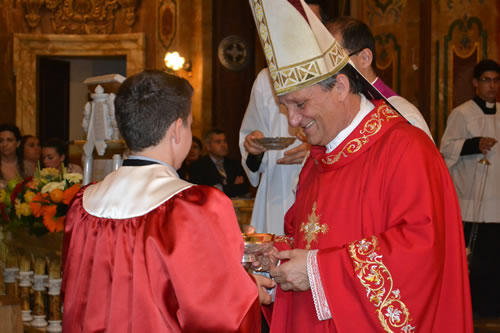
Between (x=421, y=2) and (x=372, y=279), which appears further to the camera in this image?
(x=421, y=2)

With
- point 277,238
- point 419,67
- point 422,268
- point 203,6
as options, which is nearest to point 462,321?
point 422,268

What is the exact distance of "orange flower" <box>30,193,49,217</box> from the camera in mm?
4289

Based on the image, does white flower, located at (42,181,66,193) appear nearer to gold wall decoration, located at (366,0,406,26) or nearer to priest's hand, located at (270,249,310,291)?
priest's hand, located at (270,249,310,291)

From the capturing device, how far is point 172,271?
1.97 m

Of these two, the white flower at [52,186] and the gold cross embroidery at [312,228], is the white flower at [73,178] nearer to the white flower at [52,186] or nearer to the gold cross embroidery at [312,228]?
the white flower at [52,186]

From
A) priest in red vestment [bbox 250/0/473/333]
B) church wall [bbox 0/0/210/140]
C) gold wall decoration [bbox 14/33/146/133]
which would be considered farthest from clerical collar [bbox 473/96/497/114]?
gold wall decoration [bbox 14/33/146/133]

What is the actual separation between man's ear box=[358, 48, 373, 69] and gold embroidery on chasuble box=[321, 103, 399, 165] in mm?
425

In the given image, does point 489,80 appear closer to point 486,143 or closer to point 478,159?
point 486,143

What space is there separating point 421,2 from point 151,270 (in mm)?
8019

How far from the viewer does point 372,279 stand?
207 cm

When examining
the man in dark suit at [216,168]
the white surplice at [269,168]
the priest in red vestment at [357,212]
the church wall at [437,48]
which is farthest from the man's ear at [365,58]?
the church wall at [437,48]

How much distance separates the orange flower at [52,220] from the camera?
4.18m

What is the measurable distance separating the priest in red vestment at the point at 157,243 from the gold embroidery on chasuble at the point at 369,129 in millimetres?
508

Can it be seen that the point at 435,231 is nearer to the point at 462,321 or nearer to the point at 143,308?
the point at 462,321
